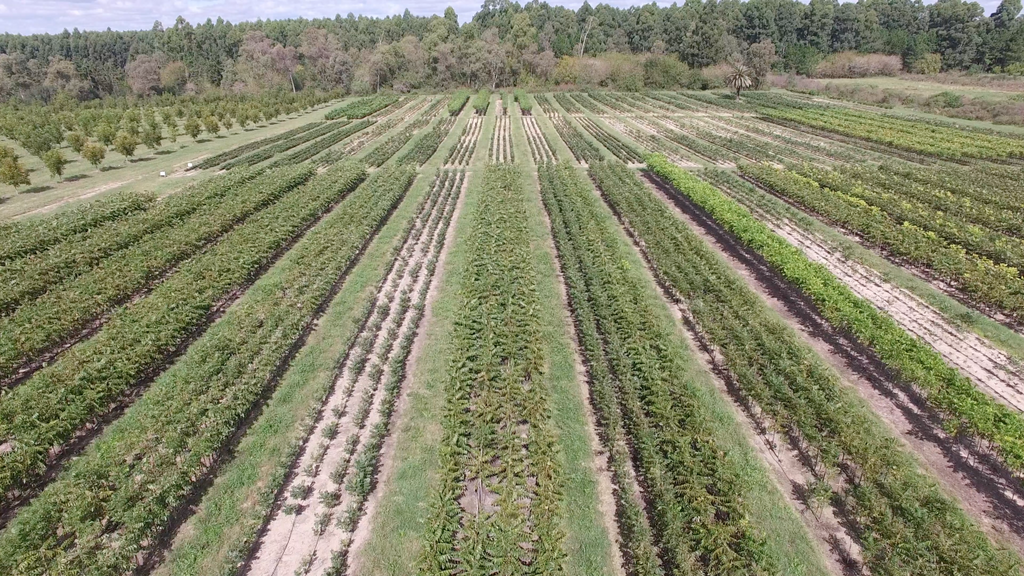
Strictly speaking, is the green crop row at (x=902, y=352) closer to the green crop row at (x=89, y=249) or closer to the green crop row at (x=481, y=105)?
the green crop row at (x=89, y=249)

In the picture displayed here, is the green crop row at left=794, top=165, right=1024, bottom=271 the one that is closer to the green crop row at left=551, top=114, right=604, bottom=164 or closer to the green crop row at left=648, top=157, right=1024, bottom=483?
the green crop row at left=648, top=157, right=1024, bottom=483

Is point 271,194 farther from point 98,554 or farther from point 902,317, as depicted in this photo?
point 902,317

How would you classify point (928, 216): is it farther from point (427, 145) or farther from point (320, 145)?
point (320, 145)

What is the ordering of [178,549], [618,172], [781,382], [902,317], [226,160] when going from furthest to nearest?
[226,160] → [618,172] → [902,317] → [781,382] → [178,549]

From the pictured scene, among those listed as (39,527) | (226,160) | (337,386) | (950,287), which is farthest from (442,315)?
(226,160)

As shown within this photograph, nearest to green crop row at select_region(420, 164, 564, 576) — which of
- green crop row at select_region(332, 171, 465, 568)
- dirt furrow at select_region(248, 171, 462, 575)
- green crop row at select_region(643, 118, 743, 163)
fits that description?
green crop row at select_region(332, 171, 465, 568)

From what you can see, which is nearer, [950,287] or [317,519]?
[317,519]
